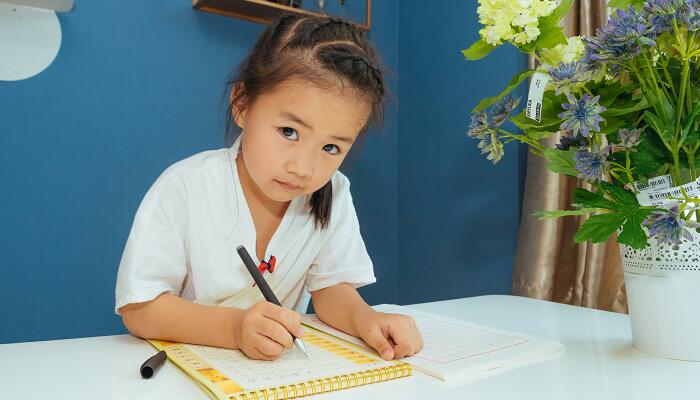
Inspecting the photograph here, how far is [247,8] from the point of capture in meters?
1.71

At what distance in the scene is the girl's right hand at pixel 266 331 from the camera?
59cm

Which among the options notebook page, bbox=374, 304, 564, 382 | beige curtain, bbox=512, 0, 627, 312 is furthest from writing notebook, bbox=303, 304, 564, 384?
beige curtain, bbox=512, 0, 627, 312

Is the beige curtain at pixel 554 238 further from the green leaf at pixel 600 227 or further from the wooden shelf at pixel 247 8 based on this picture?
the green leaf at pixel 600 227

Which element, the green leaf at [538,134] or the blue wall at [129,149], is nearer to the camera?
the green leaf at [538,134]

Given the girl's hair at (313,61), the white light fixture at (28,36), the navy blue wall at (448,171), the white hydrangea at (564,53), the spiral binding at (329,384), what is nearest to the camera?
the spiral binding at (329,384)

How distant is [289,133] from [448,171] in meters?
1.08

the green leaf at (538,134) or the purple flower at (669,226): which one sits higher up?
the green leaf at (538,134)

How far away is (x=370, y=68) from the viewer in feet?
2.72

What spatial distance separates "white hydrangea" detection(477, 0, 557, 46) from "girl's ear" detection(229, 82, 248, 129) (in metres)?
0.39

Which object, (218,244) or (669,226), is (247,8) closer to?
(218,244)

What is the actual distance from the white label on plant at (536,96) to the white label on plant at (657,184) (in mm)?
141

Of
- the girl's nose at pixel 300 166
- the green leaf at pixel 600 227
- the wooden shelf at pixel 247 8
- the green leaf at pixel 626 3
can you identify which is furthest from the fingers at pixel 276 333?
the wooden shelf at pixel 247 8

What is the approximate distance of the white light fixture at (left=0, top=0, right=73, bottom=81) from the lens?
4.81ft

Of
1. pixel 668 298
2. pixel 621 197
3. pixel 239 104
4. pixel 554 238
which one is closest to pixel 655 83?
pixel 621 197
